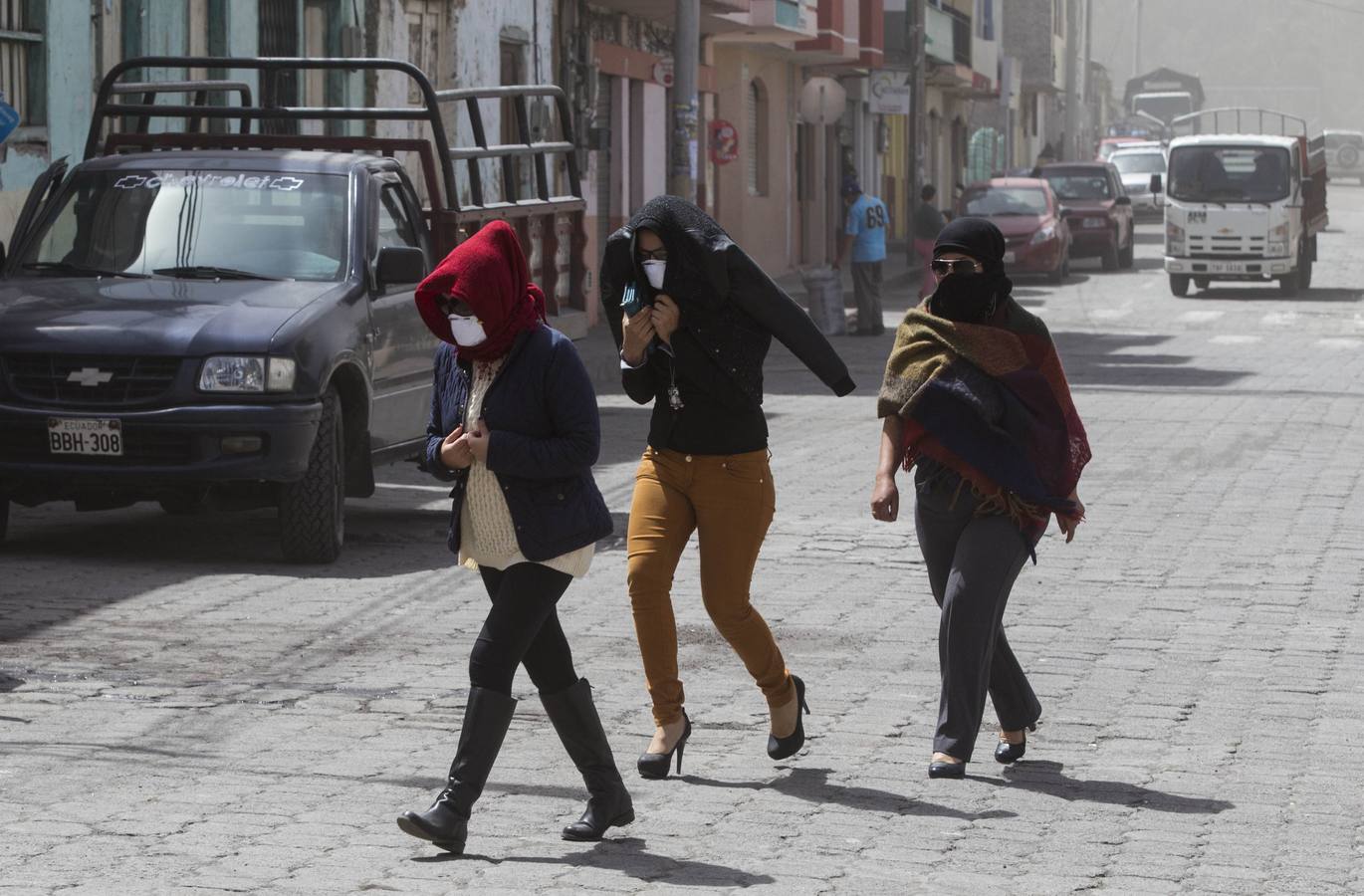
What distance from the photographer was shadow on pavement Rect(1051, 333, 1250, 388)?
21641 millimetres

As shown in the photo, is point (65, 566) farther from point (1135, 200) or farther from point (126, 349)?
point (1135, 200)

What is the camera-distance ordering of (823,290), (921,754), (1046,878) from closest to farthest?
(1046,878) → (921,754) → (823,290)

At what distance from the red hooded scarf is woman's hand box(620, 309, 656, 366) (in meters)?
0.71

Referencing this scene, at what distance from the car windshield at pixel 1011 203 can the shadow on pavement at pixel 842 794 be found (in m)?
32.2

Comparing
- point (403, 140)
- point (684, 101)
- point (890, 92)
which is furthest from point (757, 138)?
point (403, 140)

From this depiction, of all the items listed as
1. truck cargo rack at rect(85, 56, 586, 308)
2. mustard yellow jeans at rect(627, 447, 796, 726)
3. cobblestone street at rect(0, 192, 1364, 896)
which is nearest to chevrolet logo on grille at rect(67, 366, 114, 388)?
cobblestone street at rect(0, 192, 1364, 896)

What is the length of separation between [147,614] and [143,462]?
1146 mm

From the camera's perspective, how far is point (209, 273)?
36.7 ft

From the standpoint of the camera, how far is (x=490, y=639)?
19.2ft

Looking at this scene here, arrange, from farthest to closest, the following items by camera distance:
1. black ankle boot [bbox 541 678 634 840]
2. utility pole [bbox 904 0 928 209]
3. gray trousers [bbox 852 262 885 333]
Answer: utility pole [bbox 904 0 928 209] → gray trousers [bbox 852 262 885 333] → black ankle boot [bbox 541 678 634 840]

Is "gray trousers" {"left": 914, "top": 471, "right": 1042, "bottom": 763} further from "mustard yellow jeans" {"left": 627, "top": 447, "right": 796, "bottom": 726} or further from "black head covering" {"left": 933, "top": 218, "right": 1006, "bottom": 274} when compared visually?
"black head covering" {"left": 933, "top": 218, "right": 1006, "bottom": 274}

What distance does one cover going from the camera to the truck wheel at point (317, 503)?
10.7 m

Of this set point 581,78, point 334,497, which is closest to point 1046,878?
point 334,497

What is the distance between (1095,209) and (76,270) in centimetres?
3319
